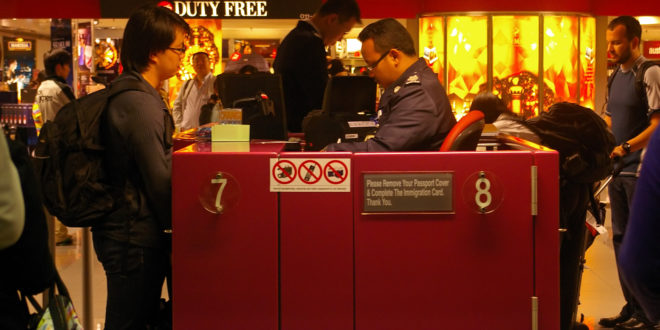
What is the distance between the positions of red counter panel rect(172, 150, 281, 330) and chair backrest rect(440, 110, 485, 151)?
65cm

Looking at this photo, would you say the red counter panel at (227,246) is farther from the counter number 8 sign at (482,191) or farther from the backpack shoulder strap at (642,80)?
the backpack shoulder strap at (642,80)

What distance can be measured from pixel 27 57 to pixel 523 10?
16.7 m

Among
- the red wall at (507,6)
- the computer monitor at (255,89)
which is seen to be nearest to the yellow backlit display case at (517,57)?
the red wall at (507,6)

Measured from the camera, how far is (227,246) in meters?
2.68

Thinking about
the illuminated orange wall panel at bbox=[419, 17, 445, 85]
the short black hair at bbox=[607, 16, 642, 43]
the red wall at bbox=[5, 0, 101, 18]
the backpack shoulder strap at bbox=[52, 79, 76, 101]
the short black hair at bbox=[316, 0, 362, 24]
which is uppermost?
the red wall at bbox=[5, 0, 101, 18]

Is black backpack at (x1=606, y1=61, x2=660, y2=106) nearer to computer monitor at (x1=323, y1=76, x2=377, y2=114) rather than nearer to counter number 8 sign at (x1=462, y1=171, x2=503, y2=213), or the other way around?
computer monitor at (x1=323, y1=76, x2=377, y2=114)

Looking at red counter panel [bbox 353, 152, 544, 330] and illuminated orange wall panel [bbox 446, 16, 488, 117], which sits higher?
illuminated orange wall panel [bbox 446, 16, 488, 117]

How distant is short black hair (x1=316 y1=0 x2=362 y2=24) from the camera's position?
4.77 metres

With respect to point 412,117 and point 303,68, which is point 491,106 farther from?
point 412,117

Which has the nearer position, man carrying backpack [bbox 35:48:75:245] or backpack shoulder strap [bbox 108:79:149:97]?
backpack shoulder strap [bbox 108:79:149:97]

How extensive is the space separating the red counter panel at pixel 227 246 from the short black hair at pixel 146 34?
49 centimetres

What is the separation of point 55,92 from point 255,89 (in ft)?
13.5

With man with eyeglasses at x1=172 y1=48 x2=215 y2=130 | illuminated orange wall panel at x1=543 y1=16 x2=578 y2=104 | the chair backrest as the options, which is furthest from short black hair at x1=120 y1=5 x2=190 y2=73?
illuminated orange wall panel at x1=543 y1=16 x2=578 y2=104

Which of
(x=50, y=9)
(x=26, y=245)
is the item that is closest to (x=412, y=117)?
(x=26, y=245)
